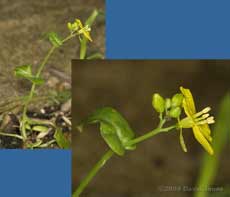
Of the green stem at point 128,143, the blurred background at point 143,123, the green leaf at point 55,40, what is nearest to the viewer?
the green stem at point 128,143

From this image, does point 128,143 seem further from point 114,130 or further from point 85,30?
point 85,30

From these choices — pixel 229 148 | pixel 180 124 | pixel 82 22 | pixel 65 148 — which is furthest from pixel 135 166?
pixel 180 124

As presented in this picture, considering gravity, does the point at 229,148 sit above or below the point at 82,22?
below

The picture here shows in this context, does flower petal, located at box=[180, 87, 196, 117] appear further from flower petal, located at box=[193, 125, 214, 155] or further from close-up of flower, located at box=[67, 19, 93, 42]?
close-up of flower, located at box=[67, 19, 93, 42]

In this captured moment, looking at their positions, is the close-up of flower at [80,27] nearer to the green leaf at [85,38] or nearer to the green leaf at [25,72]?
the green leaf at [85,38]

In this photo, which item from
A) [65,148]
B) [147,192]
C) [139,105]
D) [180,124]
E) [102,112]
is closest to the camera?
[180,124]

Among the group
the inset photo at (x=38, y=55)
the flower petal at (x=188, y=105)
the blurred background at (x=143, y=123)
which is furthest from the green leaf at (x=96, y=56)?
the flower petal at (x=188, y=105)

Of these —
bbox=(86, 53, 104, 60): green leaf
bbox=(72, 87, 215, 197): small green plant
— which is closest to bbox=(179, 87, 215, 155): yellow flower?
bbox=(72, 87, 215, 197): small green plant

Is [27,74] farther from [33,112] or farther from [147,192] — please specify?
[147,192]
